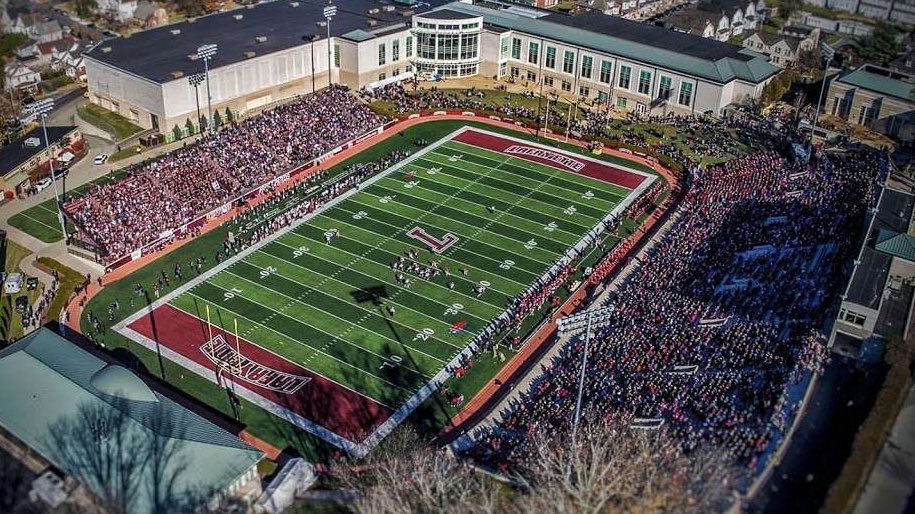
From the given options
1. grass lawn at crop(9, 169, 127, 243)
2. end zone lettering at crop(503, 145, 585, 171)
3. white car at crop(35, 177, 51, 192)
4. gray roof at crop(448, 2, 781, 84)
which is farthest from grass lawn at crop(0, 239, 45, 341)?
gray roof at crop(448, 2, 781, 84)

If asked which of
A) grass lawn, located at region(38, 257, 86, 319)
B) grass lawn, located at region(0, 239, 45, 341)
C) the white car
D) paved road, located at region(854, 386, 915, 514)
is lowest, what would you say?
grass lawn, located at region(0, 239, 45, 341)

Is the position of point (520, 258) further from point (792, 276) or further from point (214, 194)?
point (214, 194)

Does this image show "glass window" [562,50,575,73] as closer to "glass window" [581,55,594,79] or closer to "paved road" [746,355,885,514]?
Answer: "glass window" [581,55,594,79]

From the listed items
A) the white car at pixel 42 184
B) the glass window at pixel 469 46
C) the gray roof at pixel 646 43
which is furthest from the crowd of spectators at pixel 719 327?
the white car at pixel 42 184

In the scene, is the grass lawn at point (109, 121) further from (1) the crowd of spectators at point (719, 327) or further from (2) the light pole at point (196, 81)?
(1) the crowd of spectators at point (719, 327)

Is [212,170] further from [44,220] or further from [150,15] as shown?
[150,15]

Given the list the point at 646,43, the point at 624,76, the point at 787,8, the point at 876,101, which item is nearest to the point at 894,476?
the point at 876,101
